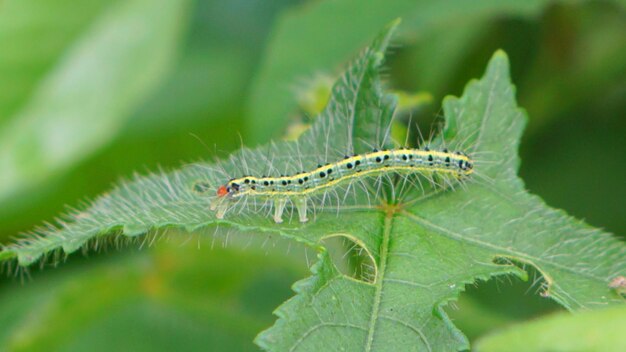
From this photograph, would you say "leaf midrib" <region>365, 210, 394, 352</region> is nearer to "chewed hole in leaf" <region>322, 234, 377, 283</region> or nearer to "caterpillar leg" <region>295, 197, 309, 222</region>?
"chewed hole in leaf" <region>322, 234, 377, 283</region>

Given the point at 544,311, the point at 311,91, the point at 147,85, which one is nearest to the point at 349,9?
the point at 311,91

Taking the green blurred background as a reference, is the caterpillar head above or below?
below

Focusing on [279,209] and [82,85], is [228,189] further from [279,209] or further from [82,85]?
[82,85]

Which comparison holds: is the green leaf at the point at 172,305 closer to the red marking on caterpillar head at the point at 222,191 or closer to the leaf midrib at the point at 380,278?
the red marking on caterpillar head at the point at 222,191

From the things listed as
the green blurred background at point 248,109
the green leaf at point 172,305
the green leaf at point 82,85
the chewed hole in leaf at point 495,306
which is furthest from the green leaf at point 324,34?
A: the chewed hole in leaf at point 495,306

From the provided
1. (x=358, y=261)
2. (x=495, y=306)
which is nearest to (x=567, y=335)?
(x=358, y=261)

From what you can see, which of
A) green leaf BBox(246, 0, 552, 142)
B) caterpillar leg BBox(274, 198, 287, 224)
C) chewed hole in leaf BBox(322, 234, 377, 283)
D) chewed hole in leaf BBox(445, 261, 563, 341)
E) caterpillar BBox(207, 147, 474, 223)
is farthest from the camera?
green leaf BBox(246, 0, 552, 142)

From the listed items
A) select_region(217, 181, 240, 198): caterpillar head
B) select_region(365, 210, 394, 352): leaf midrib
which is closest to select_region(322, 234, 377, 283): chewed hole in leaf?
select_region(365, 210, 394, 352): leaf midrib
